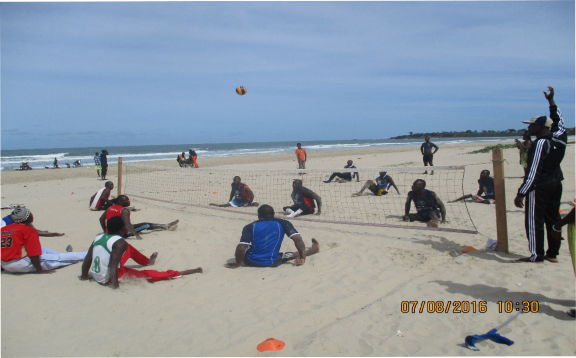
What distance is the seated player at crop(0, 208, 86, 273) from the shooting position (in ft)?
17.6

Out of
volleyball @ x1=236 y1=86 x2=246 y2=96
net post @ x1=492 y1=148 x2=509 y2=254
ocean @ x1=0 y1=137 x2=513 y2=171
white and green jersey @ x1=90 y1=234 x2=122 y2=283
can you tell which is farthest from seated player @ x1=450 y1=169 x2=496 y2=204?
ocean @ x1=0 y1=137 x2=513 y2=171

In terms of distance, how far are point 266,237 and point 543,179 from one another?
3646 mm

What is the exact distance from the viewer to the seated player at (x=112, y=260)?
15.9ft

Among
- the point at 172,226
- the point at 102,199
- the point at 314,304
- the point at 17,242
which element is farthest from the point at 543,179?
the point at 102,199

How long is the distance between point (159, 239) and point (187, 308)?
11.1 feet

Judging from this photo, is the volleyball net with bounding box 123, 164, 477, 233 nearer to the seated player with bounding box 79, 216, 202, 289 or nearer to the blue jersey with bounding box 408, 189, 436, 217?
the blue jersey with bounding box 408, 189, 436, 217

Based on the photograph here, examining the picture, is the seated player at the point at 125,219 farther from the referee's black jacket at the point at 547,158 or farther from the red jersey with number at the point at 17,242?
the referee's black jacket at the point at 547,158

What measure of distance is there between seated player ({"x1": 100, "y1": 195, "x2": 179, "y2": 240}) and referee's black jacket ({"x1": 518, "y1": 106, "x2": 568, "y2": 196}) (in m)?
6.32

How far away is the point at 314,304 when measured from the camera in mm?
4164

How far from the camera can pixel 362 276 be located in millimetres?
4906

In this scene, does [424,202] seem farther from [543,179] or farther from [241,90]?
[241,90]

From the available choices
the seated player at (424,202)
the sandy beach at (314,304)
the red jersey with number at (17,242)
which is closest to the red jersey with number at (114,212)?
the sandy beach at (314,304)
